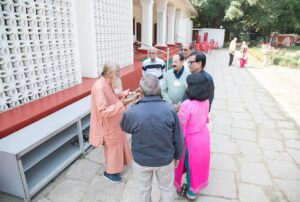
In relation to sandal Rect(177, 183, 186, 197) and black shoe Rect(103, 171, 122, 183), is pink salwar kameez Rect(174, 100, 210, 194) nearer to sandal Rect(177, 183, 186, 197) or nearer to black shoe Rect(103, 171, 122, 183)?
sandal Rect(177, 183, 186, 197)

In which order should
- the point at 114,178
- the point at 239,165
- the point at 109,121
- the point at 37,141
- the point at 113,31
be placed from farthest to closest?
the point at 113,31, the point at 239,165, the point at 114,178, the point at 109,121, the point at 37,141

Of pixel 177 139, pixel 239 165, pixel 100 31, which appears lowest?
pixel 239 165

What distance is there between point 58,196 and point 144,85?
1961 mm

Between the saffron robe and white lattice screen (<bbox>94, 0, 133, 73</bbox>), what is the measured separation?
253cm

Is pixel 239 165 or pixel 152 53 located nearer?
pixel 239 165

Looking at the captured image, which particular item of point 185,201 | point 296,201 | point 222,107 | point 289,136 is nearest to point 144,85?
point 185,201

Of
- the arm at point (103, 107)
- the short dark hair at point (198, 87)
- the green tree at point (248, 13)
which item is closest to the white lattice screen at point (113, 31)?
the arm at point (103, 107)

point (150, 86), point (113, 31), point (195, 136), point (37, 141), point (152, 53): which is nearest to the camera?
point (150, 86)

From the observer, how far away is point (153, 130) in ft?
6.59

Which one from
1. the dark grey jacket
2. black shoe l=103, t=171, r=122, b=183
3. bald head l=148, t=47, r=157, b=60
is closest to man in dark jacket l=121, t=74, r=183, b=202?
the dark grey jacket

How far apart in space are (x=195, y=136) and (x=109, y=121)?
3.54 feet

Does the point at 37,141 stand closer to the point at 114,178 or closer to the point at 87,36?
the point at 114,178

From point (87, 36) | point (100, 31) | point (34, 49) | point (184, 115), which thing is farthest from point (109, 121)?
point (100, 31)

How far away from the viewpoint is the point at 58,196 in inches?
115
